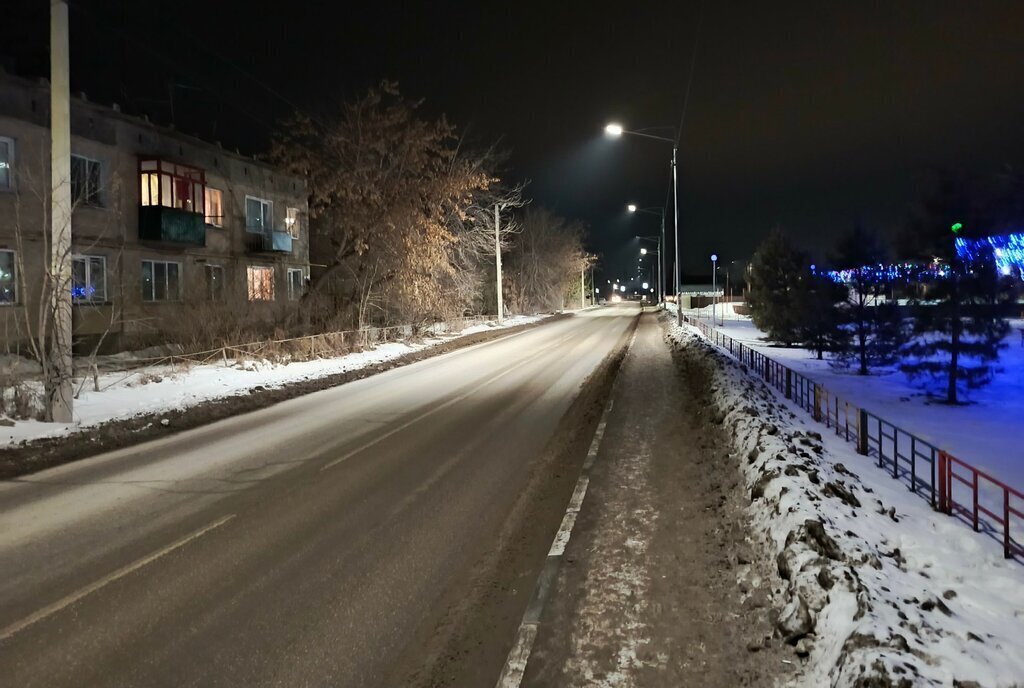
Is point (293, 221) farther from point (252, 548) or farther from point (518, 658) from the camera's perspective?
point (518, 658)

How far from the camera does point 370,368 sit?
21750 millimetres

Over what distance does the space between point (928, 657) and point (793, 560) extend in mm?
1374

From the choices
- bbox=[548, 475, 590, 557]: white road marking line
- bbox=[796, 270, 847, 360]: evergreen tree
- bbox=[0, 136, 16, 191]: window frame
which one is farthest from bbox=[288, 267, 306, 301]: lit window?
bbox=[548, 475, 590, 557]: white road marking line

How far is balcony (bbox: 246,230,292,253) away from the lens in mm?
30203

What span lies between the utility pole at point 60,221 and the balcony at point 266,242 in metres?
18.9

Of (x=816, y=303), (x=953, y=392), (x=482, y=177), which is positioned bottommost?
(x=953, y=392)

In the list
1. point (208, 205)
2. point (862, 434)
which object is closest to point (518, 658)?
point (862, 434)

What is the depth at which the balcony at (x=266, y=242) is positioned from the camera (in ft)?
99.1

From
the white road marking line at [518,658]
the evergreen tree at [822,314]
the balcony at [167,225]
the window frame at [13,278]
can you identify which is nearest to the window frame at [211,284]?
the balcony at [167,225]

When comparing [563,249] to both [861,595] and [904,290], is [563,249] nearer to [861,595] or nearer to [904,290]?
[904,290]

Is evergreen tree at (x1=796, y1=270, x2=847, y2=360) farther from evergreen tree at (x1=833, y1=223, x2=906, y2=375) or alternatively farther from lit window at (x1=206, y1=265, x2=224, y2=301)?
lit window at (x1=206, y1=265, x2=224, y2=301)

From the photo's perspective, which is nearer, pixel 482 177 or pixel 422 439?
pixel 422 439

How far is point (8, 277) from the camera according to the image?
18906 millimetres

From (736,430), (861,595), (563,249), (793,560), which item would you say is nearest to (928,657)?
(861,595)
